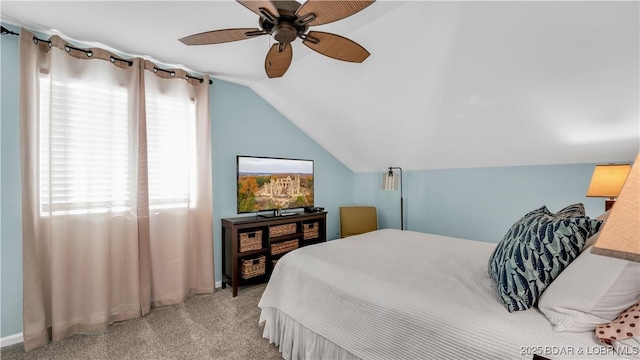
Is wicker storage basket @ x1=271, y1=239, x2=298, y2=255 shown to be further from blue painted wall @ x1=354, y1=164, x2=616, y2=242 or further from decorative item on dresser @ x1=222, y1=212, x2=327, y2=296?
blue painted wall @ x1=354, y1=164, x2=616, y2=242

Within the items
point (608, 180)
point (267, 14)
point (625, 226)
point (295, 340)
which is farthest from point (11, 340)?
point (608, 180)

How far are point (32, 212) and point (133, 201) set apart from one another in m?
0.67

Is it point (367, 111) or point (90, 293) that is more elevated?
point (367, 111)

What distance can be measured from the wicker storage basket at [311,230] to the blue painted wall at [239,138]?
605 millimetres

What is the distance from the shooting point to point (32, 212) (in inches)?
87.7

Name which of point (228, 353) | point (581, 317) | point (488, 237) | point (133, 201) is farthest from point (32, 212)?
point (488, 237)

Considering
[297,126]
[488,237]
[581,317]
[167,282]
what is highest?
[297,126]

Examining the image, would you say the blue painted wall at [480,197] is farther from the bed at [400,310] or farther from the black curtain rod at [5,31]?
the black curtain rod at [5,31]

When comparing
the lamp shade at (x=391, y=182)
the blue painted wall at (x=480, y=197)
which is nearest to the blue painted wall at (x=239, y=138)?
the lamp shade at (x=391, y=182)

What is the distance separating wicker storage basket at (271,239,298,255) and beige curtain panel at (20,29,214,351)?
2.40ft

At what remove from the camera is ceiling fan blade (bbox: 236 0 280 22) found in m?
1.32

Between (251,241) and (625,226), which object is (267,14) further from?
(251,241)

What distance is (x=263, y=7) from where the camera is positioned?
1372 millimetres

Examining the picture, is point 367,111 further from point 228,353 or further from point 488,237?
point 228,353
